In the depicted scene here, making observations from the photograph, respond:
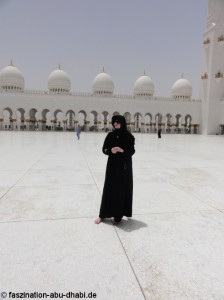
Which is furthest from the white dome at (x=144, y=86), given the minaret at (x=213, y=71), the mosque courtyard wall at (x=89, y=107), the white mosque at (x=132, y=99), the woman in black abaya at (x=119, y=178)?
the woman in black abaya at (x=119, y=178)

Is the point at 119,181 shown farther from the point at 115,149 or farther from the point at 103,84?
the point at 103,84

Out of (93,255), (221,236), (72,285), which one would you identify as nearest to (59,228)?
(93,255)

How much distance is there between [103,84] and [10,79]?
15.7 metres

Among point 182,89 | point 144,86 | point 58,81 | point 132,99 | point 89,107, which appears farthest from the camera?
point 182,89

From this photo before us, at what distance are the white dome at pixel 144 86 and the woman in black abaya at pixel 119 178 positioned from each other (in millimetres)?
44684

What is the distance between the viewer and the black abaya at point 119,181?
308cm

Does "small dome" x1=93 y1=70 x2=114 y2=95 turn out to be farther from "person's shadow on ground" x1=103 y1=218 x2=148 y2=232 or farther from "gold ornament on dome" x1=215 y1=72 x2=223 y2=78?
"person's shadow on ground" x1=103 y1=218 x2=148 y2=232

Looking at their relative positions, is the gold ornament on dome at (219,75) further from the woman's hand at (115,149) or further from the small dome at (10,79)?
the woman's hand at (115,149)

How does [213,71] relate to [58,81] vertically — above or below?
above

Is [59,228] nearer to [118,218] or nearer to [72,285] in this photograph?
[118,218]

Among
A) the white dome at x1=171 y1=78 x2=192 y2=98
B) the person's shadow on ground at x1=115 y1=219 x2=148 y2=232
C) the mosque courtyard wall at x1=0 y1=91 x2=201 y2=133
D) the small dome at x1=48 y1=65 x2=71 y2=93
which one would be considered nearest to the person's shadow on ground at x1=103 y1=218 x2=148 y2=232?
the person's shadow on ground at x1=115 y1=219 x2=148 y2=232

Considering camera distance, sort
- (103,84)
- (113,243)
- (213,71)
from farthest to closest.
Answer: (103,84) < (213,71) < (113,243)

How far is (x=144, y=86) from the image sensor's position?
46.0 metres

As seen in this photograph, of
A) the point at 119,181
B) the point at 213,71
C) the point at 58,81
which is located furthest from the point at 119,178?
the point at 58,81
